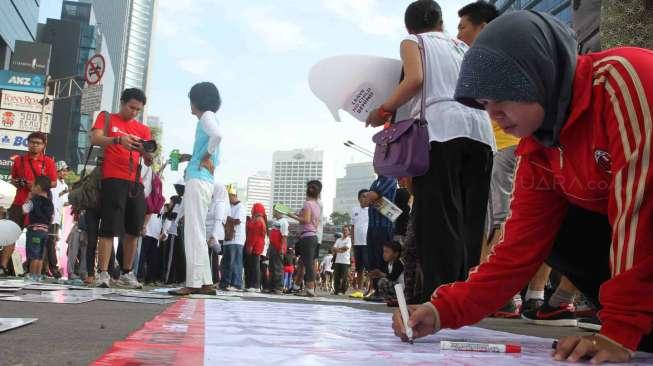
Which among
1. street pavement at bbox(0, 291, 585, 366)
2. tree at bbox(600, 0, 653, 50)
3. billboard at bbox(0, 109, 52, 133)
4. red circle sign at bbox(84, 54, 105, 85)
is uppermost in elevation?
billboard at bbox(0, 109, 52, 133)

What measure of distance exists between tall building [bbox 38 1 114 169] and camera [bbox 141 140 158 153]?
64.8 metres

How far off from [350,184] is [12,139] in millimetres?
106101

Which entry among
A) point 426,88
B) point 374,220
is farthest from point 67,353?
point 374,220

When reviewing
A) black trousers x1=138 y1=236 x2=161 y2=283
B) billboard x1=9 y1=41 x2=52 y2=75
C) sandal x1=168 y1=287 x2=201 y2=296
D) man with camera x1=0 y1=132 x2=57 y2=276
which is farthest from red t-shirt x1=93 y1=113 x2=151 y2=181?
billboard x1=9 y1=41 x2=52 y2=75

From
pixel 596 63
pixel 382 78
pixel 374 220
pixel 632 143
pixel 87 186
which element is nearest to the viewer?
pixel 632 143

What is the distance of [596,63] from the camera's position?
1.60 m

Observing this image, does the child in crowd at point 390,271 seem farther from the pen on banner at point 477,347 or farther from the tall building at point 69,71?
the tall building at point 69,71

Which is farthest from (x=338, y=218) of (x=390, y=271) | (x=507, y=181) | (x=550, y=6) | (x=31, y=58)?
(x=507, y=181)

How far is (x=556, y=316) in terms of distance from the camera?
3.35m

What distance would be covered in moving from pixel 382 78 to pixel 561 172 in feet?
5.69

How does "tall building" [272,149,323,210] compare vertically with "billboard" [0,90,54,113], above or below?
above

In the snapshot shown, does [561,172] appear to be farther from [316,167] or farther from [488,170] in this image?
[316,167]

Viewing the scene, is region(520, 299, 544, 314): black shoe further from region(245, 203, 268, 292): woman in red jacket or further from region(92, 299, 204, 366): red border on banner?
region(245, 203, 268, 292): woman in red jacket

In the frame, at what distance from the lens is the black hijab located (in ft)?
5.00
